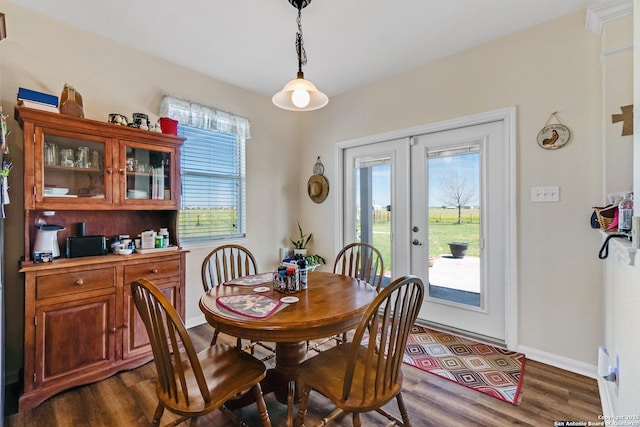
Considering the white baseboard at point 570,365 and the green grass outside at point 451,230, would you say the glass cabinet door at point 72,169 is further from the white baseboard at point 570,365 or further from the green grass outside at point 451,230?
the white baseboard at point 570,365

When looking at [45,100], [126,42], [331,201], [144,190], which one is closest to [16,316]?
[144,190]

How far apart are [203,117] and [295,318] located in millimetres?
2499

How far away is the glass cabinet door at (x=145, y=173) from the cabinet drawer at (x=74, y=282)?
58cm

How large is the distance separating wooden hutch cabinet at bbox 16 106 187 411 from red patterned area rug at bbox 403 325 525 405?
6.87 ft

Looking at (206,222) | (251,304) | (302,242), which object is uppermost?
(206,222)

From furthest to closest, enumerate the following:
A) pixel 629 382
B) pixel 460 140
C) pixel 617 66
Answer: pixel 460 140
pixel 617 66
pixel 629 382

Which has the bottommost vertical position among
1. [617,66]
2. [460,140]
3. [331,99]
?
[460,140]

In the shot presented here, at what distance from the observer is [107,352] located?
6.92 ft

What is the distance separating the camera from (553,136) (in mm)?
2297

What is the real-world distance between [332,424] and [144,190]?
2223 millimetres

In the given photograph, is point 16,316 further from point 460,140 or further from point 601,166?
point 601,166

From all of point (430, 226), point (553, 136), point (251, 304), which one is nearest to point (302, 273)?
point (251, 304)

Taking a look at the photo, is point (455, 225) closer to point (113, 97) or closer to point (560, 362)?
point (560, 362)

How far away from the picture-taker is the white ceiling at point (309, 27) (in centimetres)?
212
